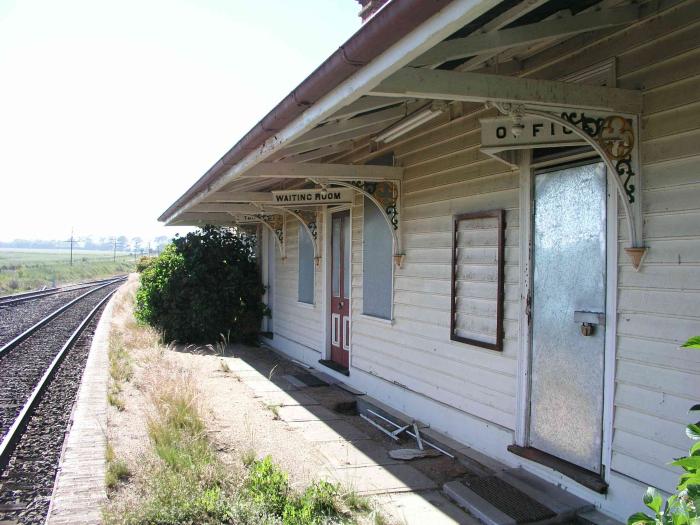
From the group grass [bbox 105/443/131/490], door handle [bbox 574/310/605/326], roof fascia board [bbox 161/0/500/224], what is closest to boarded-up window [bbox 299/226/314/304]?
roof fascia board [bbox 161/0/500/224]

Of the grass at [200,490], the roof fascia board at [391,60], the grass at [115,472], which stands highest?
the roof fascia board at [391,60]

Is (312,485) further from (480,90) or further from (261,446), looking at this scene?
(480,90)

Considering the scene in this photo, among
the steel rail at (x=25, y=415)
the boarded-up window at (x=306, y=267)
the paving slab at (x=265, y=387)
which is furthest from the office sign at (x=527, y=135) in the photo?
the boarded-up window at (x=306, y=267)

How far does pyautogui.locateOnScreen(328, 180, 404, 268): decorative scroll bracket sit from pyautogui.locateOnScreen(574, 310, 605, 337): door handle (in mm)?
2632

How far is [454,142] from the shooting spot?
5531mm

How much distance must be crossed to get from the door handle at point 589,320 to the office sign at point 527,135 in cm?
113

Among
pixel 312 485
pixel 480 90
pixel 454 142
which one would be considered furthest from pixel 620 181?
pixel 312 485

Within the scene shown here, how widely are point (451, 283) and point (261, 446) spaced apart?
224 centimetres

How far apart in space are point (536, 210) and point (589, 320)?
0.96m

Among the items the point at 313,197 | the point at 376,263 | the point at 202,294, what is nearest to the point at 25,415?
the point at 313,197

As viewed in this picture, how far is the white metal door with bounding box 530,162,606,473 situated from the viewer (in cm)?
394

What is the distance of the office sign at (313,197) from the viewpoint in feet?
25.3

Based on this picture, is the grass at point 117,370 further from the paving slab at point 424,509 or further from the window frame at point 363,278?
the paving slab at point 424,509

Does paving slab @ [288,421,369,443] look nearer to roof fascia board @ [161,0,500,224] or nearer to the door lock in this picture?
the door lock
